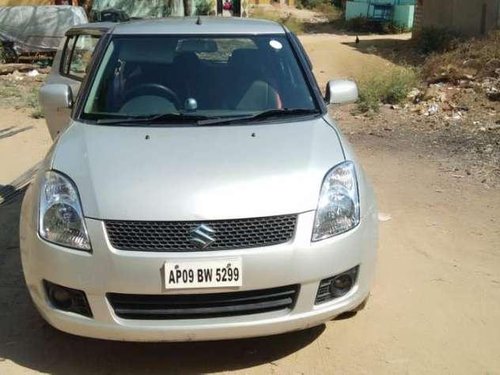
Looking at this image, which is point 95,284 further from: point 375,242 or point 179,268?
point 375,242

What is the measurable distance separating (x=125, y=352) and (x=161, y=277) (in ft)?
2.47

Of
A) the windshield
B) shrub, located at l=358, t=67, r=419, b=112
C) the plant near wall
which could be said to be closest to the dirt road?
the windshield

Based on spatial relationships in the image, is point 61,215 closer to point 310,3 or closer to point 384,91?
point 384,91

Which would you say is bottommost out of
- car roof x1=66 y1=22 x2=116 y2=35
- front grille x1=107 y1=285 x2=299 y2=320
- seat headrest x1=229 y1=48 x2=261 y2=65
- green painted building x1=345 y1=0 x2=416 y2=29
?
green painted building x1=345 y1=0 x2=416 y2=29

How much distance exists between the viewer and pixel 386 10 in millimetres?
32469

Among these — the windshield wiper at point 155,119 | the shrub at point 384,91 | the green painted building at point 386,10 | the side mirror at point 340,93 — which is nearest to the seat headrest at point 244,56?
the side mirror at point 340,93

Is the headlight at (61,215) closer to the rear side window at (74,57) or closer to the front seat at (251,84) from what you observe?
the front seat at (251,84)

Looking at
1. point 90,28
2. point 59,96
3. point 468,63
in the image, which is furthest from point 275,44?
point 468,63

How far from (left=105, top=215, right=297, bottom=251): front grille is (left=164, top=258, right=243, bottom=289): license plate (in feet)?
0.24

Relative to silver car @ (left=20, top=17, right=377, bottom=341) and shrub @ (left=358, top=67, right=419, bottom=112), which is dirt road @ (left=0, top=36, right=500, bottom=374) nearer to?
silver car @ (left=20, top=17, right=377, bottom=341)

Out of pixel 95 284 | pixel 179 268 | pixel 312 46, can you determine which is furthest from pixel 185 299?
pixel 312 46

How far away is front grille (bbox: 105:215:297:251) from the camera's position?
3.02 m

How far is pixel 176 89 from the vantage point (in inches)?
164

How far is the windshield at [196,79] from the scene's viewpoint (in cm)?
404
